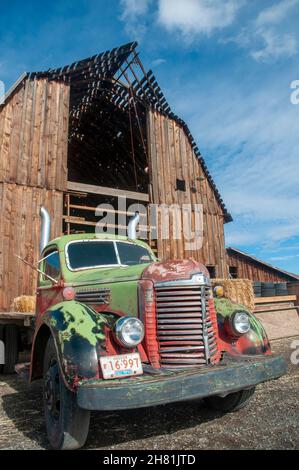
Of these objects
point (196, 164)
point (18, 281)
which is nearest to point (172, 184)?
point (196, 164)

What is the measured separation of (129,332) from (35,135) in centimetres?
1004

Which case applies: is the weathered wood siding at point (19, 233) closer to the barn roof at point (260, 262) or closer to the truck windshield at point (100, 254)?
the truck windshield at point (100, 254)

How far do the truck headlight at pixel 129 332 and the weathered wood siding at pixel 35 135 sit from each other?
28.8 feet

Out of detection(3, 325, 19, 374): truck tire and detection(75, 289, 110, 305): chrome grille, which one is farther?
detection(3, 325, 19, 374): truck tire

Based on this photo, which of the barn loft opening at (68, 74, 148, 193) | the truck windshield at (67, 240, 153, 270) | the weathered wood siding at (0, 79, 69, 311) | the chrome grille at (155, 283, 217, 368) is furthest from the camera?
the barn loft opening at (68, 74, 148, 193)

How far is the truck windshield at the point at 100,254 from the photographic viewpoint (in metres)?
4.92

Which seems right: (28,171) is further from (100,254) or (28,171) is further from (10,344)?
(100,254)

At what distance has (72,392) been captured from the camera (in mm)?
3137

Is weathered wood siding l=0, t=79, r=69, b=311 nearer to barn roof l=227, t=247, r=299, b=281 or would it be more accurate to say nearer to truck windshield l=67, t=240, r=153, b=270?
truck windshield l=67, t=240, r=153, b=270

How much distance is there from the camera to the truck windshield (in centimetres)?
492

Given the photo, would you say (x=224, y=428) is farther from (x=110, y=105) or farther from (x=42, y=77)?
(x=110, y=105)

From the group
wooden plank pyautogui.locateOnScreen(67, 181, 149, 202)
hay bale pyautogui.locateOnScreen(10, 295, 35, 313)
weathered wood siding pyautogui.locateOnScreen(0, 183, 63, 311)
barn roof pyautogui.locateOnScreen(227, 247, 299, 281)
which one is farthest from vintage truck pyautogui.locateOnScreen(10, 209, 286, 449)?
barn roof pyautogui.locateOnScreen(227, 247, 299, 281)

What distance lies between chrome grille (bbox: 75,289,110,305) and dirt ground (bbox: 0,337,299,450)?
1352 mm
